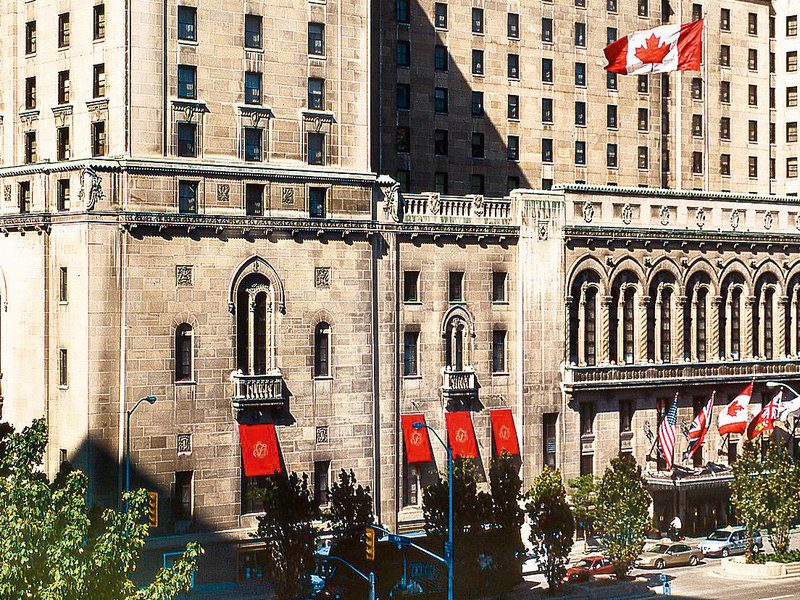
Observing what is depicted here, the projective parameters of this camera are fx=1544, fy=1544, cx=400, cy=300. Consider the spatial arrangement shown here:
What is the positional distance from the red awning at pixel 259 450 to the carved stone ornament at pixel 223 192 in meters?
13.0

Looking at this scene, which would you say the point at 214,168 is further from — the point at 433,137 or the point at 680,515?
the point at 680,515

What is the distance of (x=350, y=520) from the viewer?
80125 mm

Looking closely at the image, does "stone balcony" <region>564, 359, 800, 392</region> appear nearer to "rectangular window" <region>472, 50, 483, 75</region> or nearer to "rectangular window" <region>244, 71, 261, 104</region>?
"rectangular window" <region>472, 50, 483, 75</region>

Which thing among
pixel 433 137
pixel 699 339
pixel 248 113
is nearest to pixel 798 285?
pixel 699 339

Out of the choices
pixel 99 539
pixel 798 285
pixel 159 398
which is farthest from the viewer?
pixel 798 285

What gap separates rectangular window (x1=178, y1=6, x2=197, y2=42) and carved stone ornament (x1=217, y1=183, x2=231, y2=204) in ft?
27.7

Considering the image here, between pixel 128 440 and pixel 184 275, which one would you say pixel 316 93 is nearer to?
pixel 184 275

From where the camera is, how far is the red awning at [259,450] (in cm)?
8838

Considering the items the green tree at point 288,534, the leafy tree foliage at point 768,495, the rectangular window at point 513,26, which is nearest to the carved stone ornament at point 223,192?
the green tree at point 288,534

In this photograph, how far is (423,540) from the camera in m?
92.4

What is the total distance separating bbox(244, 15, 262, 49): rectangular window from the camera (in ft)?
295

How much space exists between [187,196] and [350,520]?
21117 millimetres

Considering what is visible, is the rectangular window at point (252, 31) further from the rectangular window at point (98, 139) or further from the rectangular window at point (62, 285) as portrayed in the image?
the rectangular window at point (62, 285)

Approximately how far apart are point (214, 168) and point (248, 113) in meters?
4.30
